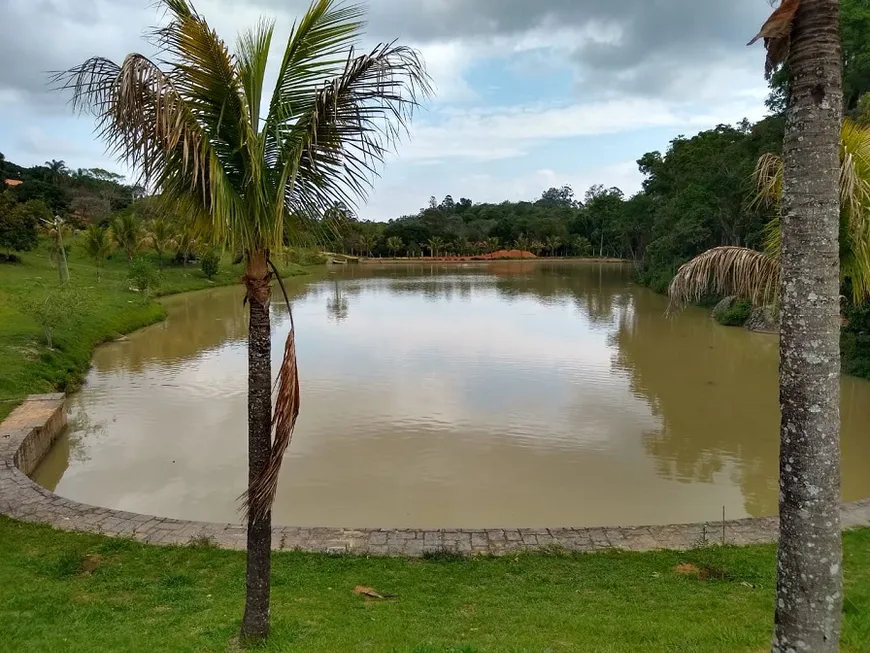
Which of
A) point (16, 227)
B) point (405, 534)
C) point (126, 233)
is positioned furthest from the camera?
point (126, 233)

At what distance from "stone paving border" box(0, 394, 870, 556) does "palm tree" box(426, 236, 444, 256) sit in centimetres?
6146

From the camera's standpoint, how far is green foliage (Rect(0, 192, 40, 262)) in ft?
84.2

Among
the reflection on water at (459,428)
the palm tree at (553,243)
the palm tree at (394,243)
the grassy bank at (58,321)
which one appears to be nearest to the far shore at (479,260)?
the palm tree at (394,243)

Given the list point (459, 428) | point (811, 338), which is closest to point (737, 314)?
point (459, 428)

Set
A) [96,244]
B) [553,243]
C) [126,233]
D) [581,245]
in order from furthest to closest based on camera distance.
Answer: [581,245], [553,243], [126,233], [96,244]

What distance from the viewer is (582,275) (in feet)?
158

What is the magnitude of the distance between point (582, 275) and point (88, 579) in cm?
4582

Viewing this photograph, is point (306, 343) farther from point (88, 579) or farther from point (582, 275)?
point (582, 275)

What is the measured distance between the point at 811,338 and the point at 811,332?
0.08ft

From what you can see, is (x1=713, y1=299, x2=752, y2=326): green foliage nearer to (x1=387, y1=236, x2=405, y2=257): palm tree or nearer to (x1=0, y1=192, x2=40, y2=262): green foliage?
(x1=0, y1=192, x2=40, y2=262): green foliage

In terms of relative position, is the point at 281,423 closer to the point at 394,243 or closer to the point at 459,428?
the point at 459,428

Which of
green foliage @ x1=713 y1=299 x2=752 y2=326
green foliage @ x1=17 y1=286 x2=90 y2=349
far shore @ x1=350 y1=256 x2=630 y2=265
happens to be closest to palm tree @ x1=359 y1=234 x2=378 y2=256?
far shore @ x1=350 y1=256 x2=630 y2=265

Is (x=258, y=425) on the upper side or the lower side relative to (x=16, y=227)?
lower

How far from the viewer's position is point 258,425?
3469 millimetres
